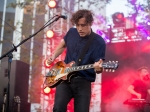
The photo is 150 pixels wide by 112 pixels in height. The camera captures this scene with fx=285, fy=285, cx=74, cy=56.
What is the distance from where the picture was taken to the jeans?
11.9 feet

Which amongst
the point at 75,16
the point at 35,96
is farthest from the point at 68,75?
the point at 35,96

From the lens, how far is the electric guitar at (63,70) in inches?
140

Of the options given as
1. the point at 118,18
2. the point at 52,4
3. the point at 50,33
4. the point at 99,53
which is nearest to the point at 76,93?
the point at 99,53

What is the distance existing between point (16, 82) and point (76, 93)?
3.26 m

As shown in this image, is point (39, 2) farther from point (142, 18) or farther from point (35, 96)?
point (142, 18)

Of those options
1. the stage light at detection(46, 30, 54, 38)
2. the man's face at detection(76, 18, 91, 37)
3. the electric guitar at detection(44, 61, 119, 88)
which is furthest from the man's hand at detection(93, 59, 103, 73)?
the stage light at detection(46, 30, 54, 38)

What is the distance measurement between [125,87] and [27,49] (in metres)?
6.10

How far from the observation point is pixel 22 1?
41.3 ft

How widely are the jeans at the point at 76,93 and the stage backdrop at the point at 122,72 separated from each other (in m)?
4.59

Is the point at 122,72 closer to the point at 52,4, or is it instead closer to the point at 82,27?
the point at 52,4

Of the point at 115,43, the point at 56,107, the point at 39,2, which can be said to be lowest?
the point at 56,107

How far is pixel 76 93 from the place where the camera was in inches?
147

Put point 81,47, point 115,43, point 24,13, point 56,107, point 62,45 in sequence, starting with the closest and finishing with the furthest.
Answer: point 56,107, point 81,47, point 62,45, point 115,43, point 24,13

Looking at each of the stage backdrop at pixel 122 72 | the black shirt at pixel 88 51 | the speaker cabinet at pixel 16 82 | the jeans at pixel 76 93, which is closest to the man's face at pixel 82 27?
the black shirt at pixel 88 51
